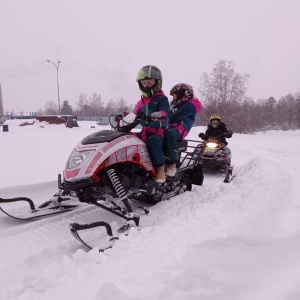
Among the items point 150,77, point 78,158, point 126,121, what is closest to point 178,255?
point 78,158

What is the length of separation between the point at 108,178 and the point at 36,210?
3.87ft

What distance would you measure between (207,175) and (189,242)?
486 centimetres

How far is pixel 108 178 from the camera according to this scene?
350cm

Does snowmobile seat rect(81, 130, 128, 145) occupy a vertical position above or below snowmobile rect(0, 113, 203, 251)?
above

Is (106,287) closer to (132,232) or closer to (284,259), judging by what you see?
(132,232)

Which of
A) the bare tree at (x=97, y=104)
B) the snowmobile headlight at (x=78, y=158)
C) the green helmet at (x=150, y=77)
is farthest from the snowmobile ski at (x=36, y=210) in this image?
the bare tree at (x=97, y=104)

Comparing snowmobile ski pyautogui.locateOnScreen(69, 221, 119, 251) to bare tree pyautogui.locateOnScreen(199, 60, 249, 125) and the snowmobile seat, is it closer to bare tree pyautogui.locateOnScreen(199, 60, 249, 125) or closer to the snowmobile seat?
the snowmobile seat

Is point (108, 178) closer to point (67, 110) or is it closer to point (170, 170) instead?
point (170, 170)

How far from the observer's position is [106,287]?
1.82 meters

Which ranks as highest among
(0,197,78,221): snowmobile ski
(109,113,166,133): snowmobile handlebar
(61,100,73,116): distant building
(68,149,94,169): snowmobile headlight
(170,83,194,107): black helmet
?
(61,100,73,116): distant building

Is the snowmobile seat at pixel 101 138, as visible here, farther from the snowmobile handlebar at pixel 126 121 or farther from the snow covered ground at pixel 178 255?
the snow covered ground at pixel 178 255

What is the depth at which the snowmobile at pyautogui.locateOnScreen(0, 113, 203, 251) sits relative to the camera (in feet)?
10.5

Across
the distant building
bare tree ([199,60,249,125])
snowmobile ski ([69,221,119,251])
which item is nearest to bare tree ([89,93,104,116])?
the distant building

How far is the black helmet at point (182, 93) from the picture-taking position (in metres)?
5.02
